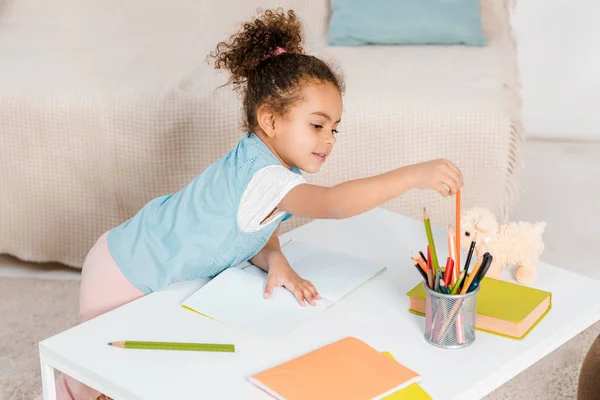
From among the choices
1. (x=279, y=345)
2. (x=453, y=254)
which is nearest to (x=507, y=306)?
(x=453, y=254)

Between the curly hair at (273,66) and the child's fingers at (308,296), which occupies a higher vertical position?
the curly hair at (273,66)

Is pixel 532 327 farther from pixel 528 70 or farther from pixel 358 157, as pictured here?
pixel 528 70

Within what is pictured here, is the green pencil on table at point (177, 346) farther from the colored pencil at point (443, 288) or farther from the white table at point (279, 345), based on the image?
the colored pencil at point (443, 288)

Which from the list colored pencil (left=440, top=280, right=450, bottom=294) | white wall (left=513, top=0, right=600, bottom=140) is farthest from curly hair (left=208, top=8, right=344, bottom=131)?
white wall (left=513, top=0, right=600, bottom=140)

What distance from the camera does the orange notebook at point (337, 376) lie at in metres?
1.02

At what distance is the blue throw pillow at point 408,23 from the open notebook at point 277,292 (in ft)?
4.01

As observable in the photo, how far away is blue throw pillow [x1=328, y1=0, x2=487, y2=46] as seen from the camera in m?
2.49

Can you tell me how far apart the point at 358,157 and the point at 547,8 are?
144 cm

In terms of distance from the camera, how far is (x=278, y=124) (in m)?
1.34

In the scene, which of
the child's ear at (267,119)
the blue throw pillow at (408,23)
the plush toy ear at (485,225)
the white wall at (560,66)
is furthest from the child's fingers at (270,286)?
the white wall at (560,66)

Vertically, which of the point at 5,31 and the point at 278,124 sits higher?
the point at 278,124

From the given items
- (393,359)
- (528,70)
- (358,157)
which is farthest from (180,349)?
(528,70)

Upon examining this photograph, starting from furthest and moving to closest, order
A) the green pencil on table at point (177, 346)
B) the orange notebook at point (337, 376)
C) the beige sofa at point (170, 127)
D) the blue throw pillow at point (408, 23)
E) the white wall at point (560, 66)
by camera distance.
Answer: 1. the white wall at point (560, 66)
2. the blue throw pillow at point (408, 23)
3. the beige sofa at point (170, 127)
4. the green pencil on table at point (177, 346)
5. the orange notebook at point (337, 376)

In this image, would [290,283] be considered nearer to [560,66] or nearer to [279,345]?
[279,345]
